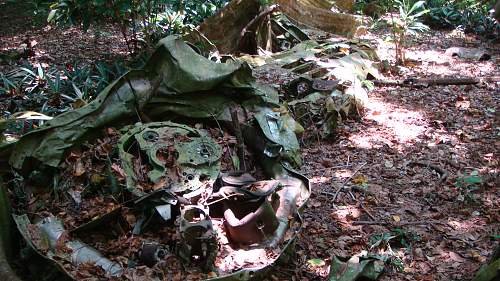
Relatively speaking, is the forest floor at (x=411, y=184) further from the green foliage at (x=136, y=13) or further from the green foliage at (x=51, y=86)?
the green foliage at (x=51, y=86)

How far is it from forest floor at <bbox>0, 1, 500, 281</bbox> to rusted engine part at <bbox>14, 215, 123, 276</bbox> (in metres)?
1.21

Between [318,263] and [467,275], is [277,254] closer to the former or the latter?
[318,263]

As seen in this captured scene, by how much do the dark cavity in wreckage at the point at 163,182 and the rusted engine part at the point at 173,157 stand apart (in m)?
0.01

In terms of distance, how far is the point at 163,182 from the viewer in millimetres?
3732

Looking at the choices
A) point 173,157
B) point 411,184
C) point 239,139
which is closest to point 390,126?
point 411,184

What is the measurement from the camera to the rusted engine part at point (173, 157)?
375 cm

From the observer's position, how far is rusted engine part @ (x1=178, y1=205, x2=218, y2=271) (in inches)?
127

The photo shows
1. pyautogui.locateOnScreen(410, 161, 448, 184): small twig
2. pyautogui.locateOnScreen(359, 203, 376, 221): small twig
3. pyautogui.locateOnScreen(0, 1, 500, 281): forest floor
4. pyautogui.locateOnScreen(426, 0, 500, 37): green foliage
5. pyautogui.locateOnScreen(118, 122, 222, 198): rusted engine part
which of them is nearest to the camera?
pyautogui.locateOnScreen(118, 122, 222, 198): rusted engine part

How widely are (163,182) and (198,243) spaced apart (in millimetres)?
667

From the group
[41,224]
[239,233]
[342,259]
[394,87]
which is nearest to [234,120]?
[239,233]

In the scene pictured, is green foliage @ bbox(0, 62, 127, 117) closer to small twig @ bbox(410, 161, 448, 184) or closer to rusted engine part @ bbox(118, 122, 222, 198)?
rusted engine part @ bbox(118, 122, 222, 198)

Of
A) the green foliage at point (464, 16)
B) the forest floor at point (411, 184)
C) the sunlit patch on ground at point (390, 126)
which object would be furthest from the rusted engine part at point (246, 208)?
the green foliage at point (464, 16)

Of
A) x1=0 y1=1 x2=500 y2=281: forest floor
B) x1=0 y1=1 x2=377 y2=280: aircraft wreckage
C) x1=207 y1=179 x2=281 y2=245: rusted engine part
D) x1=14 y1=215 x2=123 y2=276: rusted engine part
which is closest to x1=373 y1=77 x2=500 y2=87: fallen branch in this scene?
x1=0 y1=1 x2=500 y2=281: forest floor

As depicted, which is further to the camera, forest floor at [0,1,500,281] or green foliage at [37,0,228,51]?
green foliage at [37,0,228,51]
